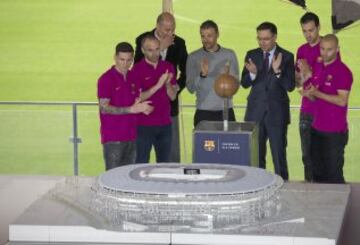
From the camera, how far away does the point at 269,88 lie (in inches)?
252

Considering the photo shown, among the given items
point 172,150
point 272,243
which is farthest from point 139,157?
point 272,243

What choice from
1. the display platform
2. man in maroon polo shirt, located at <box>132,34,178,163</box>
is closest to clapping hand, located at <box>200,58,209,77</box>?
man in maroon polo shirt, located at <box>132,34,178,163</box>

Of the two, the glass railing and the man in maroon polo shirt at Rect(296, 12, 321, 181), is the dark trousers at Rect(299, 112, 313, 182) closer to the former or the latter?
the man in maroon polo shirt at Rect(296, 12, 321, 181)

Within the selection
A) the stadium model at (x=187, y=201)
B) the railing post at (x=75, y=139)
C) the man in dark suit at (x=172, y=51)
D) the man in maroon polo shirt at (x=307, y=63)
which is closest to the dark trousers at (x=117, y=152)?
the man in dark suit at (x=172, y=51)

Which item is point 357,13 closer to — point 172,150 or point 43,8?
point 172,150

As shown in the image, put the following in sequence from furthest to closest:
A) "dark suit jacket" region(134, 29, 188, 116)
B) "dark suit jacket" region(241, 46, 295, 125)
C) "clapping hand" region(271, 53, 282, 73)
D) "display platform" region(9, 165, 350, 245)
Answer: "dark suit jacket" region(134, 29, 188, 116)
"dark suit jacket" region(241, 46, 295, 125)
"clapping hand" region(271, 53, 282, 73)
"display platform" region(9, 165, 350, 245)

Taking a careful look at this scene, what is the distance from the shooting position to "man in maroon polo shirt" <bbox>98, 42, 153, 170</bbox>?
5898 mm

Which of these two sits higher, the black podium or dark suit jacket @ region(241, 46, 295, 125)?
dark suit jacket @ region(241, 46, 295, 125)

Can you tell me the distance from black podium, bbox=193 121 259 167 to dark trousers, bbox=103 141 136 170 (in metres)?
0.86

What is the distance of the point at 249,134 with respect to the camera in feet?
17.0

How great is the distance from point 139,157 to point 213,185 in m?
3.36

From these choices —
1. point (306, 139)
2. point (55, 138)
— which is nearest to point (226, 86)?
point (306, 139)

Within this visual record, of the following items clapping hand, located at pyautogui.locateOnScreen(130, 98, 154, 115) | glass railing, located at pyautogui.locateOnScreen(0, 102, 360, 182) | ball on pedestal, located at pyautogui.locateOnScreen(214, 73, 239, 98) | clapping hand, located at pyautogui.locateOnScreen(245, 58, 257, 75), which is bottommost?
glass railing, located at pyautogui.locateOnScreen(0, 102, 360, 182)

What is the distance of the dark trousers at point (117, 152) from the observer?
237 inches
